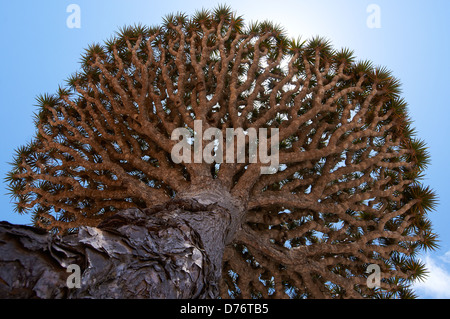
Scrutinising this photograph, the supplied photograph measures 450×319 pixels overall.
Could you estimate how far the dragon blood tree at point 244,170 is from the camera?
4.99 meters

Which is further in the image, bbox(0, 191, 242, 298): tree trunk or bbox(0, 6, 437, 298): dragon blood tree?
bbox(0, 6, 437, 298): dragon blood tree

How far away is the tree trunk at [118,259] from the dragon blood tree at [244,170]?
0.03 meters

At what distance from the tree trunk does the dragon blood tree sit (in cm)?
3

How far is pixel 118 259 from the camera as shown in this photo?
88.0 inches

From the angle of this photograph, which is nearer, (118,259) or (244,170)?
(118,259)

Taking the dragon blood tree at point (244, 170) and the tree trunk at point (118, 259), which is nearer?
the tree trunk at point (118, 259)

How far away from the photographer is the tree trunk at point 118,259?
1.75 m

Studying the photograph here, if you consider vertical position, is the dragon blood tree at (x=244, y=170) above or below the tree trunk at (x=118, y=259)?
above

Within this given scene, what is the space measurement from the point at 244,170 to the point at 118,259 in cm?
403

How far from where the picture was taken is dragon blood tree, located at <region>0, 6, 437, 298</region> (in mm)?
4992

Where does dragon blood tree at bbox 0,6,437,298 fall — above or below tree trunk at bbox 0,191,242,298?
above
